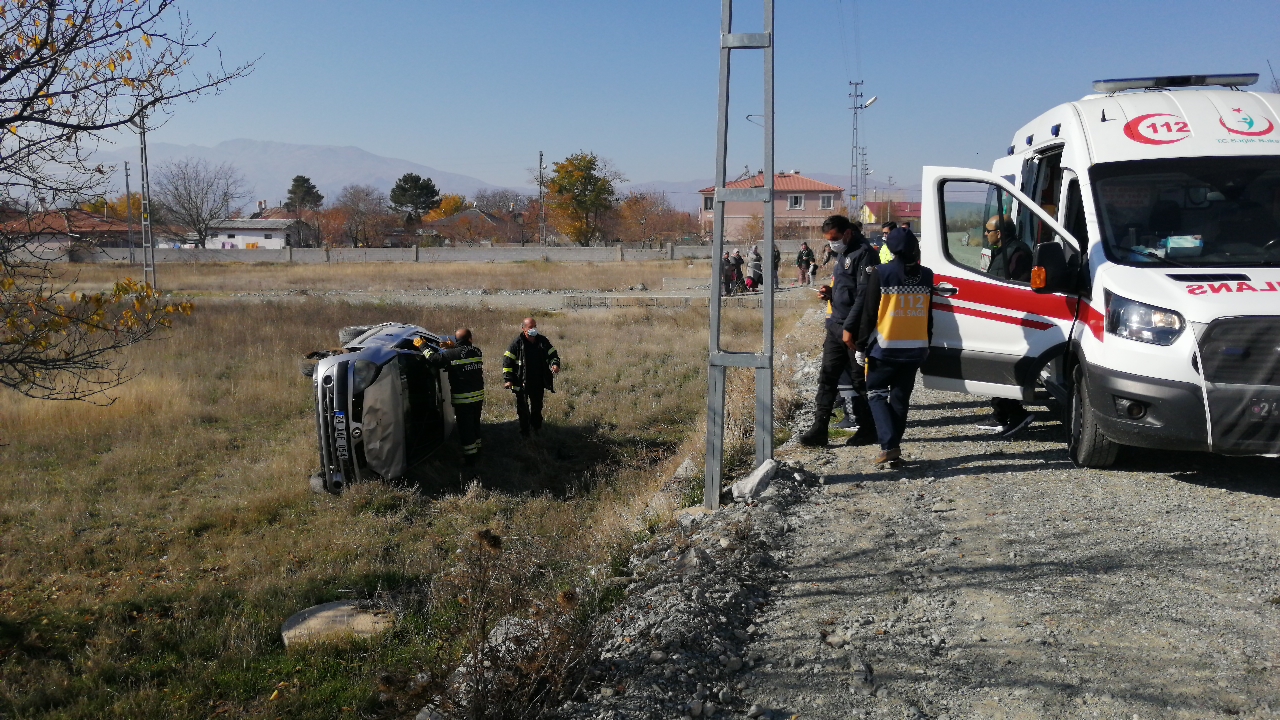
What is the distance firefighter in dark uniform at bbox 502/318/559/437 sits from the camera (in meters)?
12.0

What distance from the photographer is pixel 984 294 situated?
7738 millimetres

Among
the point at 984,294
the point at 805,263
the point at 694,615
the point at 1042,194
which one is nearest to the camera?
the point at 694,615

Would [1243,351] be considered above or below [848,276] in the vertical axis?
below

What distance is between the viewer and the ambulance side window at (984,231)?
7691 mm

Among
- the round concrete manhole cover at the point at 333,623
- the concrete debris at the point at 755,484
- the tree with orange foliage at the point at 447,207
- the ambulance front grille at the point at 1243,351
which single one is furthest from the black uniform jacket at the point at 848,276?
the tree with orange foliage at the point at 447,207

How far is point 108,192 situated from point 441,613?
13.9 ft

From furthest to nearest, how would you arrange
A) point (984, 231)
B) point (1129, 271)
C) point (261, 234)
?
point (261, 234)
point (984, 231)
point (1129, 271)

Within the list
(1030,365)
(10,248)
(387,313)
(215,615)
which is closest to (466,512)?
(215,615)

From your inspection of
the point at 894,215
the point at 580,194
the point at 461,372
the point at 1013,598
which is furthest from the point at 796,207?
the point at 1013,598

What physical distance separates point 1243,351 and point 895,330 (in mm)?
2194

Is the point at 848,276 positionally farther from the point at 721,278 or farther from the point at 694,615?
the point at 694,615

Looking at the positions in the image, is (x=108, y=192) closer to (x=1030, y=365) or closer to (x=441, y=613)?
(x=441, y=613)

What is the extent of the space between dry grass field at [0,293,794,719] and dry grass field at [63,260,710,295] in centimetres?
2405

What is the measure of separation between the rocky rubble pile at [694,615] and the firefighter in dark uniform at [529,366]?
5745 millimetres
